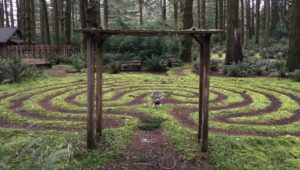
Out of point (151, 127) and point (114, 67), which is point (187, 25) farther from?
point (151, 127)

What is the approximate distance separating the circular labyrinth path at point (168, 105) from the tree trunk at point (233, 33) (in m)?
3.50

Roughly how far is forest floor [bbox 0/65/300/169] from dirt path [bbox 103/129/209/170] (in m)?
0.01

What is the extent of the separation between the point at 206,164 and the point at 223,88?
235 inches

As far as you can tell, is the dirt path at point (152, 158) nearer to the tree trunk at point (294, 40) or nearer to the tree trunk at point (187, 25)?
the tree trunk at point (294, 40)

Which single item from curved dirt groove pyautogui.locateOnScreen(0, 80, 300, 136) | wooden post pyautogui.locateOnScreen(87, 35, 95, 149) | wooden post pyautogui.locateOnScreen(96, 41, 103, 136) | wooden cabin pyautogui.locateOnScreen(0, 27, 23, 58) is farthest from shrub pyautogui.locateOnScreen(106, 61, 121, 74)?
wooden cabin pyautogui.locateOnScreen(0, 27, 23, 58)

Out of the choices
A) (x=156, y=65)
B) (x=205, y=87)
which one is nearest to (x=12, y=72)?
(x=156, y=65)

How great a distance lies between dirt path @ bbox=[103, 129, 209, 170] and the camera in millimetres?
4656

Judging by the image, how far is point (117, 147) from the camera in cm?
529

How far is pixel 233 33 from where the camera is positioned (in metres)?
15.0

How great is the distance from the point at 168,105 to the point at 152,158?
10.7 feet

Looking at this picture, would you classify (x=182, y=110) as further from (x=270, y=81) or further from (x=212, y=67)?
(x=212, y=67)

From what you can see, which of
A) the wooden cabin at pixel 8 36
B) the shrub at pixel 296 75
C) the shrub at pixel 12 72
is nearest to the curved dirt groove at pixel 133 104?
the shrub at pixel 12 72

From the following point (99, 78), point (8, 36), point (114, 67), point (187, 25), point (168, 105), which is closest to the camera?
point (99, 78)

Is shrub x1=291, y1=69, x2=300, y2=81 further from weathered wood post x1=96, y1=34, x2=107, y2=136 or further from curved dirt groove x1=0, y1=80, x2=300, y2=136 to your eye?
weathered wood post x1=96, y1=34, x2=107, y2=136
